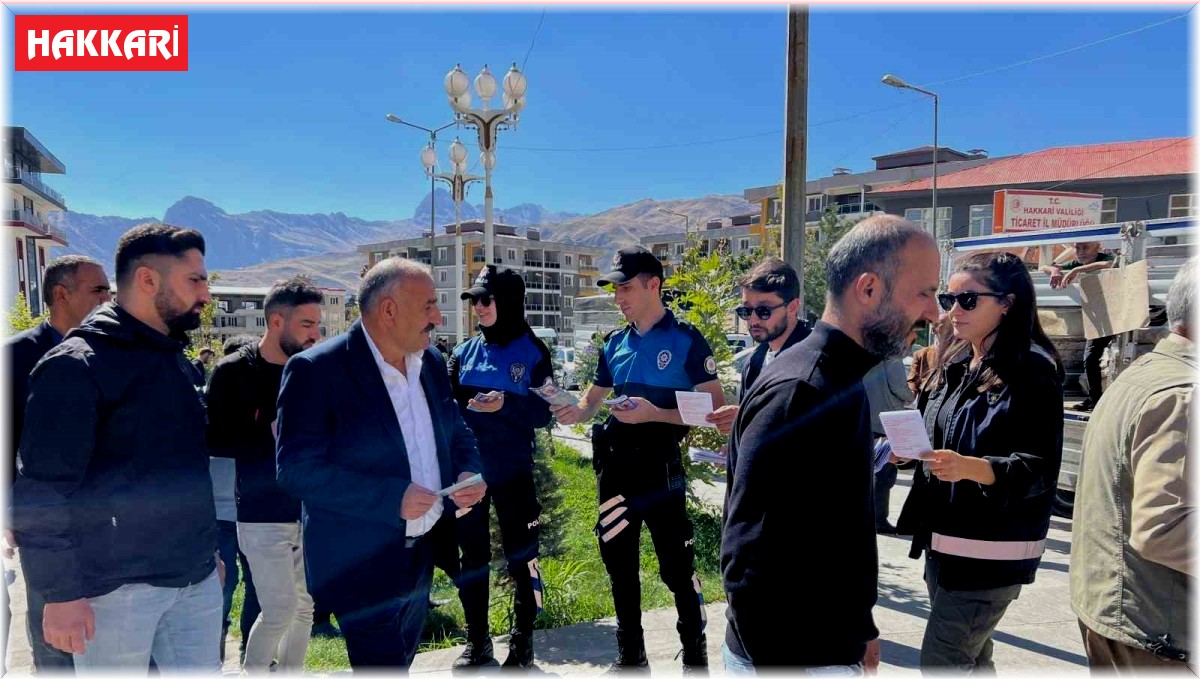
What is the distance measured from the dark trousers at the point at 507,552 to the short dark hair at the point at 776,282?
163cm

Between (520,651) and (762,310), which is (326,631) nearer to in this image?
(520,651)

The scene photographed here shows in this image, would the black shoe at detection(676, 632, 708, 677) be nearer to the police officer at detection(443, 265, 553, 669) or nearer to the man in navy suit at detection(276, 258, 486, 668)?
the police officer at detection(443, 265, 553, 669)

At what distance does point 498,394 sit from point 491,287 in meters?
0.62

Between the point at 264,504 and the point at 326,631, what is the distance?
182 cm

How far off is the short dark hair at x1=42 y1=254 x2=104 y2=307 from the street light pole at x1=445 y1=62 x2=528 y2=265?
16.4 feet

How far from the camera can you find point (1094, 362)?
21.4 ft

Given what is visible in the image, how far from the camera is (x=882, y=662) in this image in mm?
3637

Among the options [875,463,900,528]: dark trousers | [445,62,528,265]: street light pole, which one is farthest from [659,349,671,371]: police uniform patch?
Answer: [445,62,528,265]: street light pole

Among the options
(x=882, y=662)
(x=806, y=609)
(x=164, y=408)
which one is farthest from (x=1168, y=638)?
(x=164, y=408)

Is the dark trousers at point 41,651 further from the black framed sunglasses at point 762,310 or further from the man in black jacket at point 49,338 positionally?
the black framed sunglasses at point 762,310

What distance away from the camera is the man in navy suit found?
2.35 meters

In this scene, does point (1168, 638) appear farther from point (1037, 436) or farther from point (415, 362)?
point (415, 362)

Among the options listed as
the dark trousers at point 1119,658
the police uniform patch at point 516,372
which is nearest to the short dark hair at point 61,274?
the police uniform patch at point 516,372

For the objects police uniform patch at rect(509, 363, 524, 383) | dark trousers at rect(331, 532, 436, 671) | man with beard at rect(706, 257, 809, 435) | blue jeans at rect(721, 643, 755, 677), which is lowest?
dark trousers at rect(331, 532, 436, 671)
